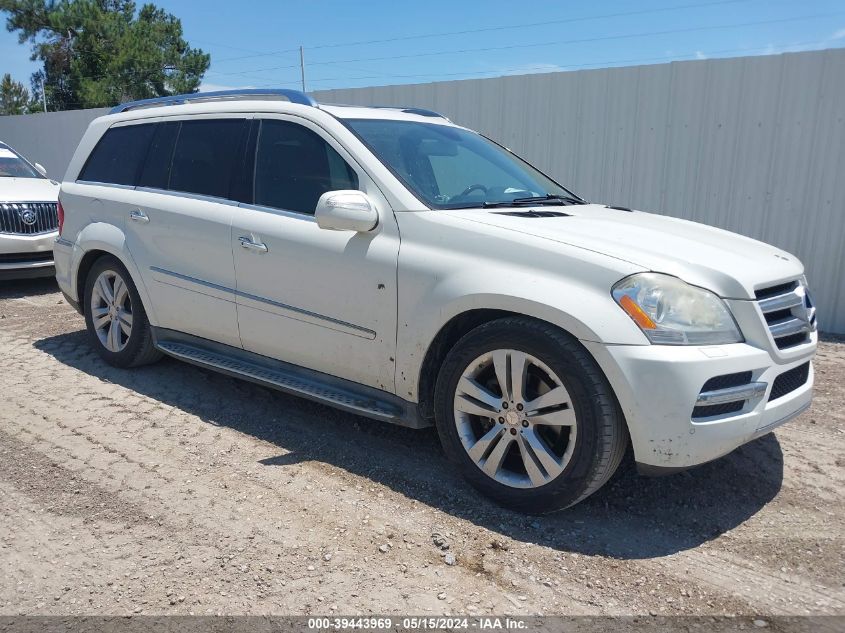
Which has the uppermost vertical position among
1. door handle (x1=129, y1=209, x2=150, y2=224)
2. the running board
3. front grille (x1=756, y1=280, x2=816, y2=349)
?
door handle (x1=129, y1=209, x2=150, y2=224)

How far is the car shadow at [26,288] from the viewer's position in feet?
27.0

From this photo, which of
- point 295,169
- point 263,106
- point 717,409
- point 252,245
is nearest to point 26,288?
point 263,106

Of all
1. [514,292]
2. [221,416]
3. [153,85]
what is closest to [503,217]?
[514,292]

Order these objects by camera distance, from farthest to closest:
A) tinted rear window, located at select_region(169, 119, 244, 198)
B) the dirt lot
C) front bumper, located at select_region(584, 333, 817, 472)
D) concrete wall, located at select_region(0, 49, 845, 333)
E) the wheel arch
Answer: concrete wall, located at select_region(0, 49, 845, 333) → tinted rear window, located at select_region(169, 119, 244, 198) → the wheel arch → front bumper, located at select_region(584, 333, 817, 472) → the dirt lot

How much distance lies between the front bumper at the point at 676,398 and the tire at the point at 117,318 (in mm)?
3434

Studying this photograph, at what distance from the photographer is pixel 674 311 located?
287 cm

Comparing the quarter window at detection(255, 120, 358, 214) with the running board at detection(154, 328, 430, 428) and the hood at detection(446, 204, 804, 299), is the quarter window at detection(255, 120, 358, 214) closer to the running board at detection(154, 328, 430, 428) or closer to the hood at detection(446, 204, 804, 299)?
the hood at detection(446, 204, 804, 299)

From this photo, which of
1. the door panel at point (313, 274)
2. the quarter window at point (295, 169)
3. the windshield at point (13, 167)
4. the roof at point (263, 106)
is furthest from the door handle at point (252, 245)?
the windshield at point (13, 167)

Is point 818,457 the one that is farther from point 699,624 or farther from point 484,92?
point 484,92

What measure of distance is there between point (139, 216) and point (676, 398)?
12.1 feet

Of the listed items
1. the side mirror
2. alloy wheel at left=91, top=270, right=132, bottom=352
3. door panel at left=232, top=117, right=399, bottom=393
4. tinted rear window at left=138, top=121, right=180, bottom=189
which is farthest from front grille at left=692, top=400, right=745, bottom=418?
alloy wheel at left=91, top=270, right=132, bottom=352

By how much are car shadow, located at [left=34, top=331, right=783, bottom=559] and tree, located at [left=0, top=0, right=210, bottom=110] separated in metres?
37.7

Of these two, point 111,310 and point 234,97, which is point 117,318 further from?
point 234,97

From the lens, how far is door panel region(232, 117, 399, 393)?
140 inches
